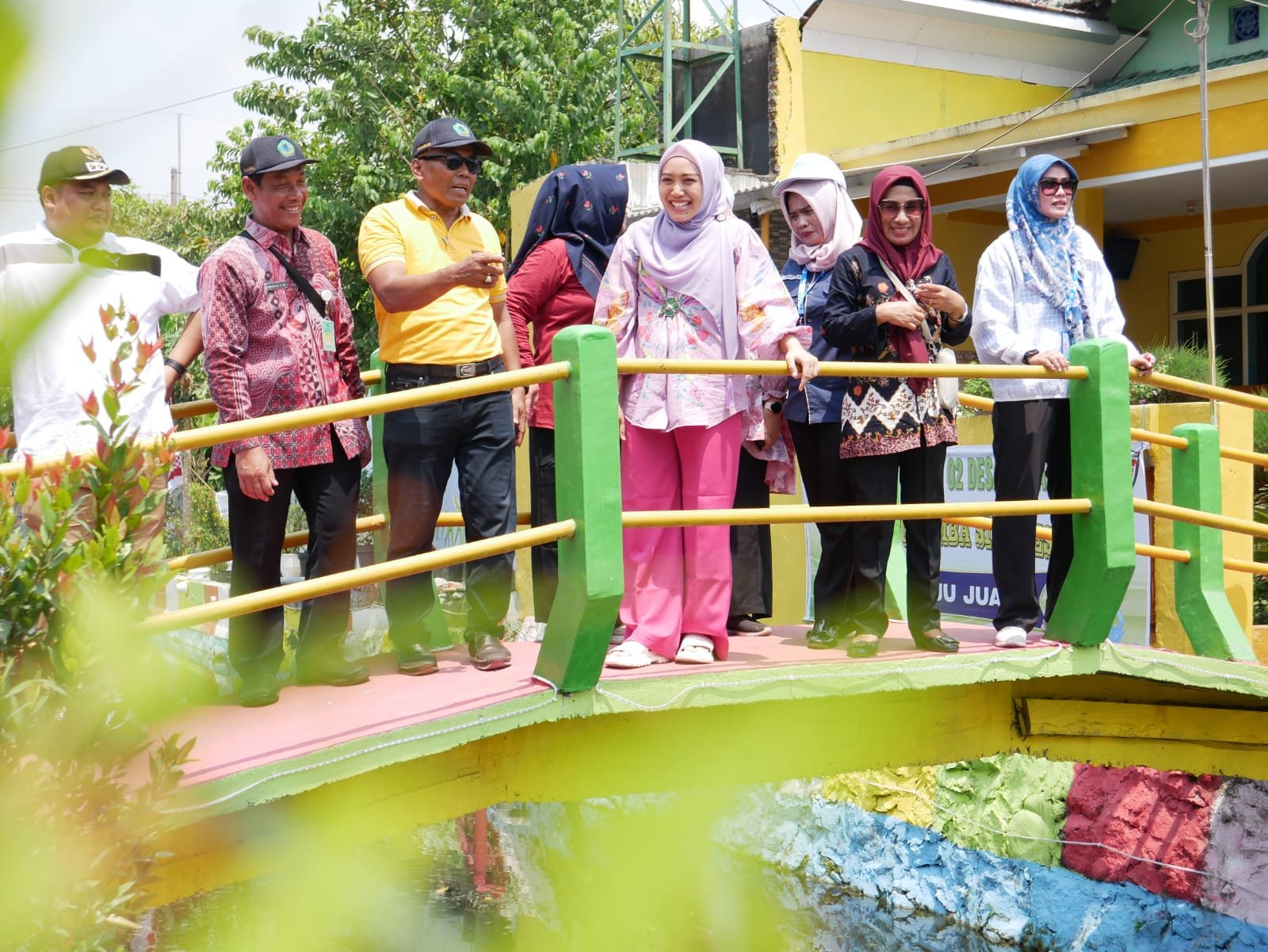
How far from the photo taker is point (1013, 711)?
398cm

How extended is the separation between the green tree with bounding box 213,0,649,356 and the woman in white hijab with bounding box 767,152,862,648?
11234 millimetres

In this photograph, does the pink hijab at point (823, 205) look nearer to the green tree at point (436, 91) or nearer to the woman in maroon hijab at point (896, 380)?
the woman in maroon hijab at point (896, 380)

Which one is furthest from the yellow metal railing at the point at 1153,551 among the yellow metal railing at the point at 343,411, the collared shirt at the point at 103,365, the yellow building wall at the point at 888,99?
the yellow building wall at the point at 888,99

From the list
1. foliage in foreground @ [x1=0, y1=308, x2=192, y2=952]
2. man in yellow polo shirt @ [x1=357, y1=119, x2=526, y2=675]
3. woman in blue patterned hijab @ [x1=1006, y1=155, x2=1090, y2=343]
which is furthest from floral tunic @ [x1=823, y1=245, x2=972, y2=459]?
foliage in foreground @ [x1=0, y1=308, x2=192, y2=952]

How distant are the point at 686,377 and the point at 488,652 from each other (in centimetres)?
93

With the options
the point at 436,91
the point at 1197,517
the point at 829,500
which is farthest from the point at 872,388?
the point at 436,91

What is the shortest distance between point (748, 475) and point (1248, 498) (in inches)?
132

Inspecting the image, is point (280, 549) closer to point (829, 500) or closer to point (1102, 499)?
point (829, 500)

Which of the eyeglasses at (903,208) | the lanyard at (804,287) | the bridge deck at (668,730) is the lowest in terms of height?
the bridge deck at (668,730)

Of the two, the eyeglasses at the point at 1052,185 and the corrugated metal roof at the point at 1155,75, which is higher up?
the corrugated metal roof at the point at 1155,75

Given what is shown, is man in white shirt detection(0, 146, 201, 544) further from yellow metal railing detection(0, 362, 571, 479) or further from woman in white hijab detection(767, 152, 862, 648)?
woman in white hijab detection(767, 152, 862, 648)

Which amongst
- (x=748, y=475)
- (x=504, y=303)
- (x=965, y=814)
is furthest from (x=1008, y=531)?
(x=965, y=814)

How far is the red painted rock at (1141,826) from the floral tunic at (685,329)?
353cm

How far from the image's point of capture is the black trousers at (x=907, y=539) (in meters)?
3.90
